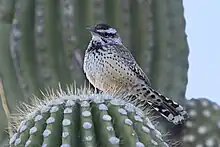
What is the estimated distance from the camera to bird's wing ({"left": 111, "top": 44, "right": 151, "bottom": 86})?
9.92ft

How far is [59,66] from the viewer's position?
9.35ft

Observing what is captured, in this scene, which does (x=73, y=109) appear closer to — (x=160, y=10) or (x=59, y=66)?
(x=59, y=66)

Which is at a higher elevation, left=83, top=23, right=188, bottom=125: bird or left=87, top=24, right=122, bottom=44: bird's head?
left=87, top=24, right=122, bottom=44: bird's head

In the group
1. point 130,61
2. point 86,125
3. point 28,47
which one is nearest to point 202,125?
point 130,61

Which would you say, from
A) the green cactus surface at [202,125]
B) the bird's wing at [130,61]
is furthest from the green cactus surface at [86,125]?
the bird's wing at [130,61]

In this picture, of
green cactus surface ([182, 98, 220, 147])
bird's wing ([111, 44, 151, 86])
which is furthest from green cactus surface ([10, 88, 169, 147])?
bird's wing ([111, 44, 151, 86])

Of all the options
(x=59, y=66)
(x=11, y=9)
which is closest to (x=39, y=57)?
(x=59, y=66)

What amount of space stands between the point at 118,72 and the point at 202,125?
0.59m

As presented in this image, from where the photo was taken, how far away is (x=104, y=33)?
3.01m

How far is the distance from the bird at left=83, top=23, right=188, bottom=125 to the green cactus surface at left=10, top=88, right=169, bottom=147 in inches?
41.2

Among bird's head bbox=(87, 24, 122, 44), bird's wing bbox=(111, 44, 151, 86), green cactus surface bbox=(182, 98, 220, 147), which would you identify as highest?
bird's head bbox=(87, 24, 122, 44)

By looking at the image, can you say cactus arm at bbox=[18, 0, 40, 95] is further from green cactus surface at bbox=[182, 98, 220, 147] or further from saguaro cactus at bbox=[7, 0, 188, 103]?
green cactus surface at bbox=[182, 98, 220, 147]

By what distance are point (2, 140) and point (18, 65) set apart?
33 centimetres

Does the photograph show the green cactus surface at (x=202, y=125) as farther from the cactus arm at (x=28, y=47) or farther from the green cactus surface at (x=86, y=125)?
the green cactus surface at (x=86, y=125)
